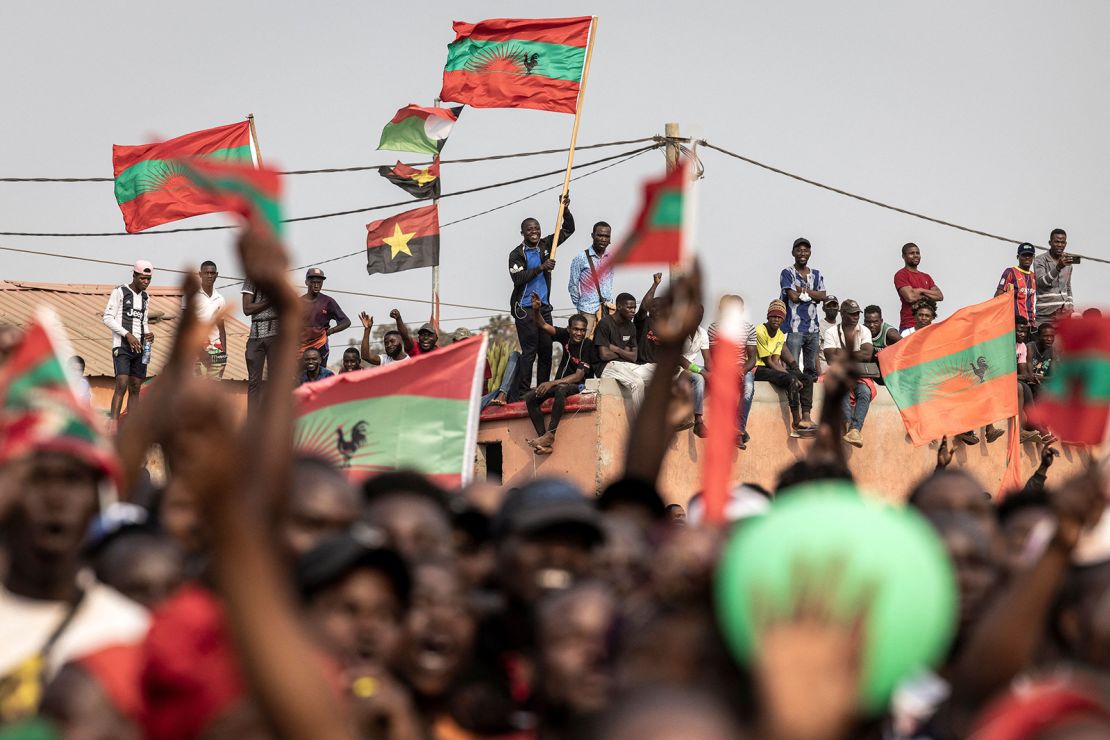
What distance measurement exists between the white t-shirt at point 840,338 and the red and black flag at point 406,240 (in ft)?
17.2

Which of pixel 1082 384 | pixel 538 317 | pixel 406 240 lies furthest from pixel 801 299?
pixel 1082 384

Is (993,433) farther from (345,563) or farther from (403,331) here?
(345,563)

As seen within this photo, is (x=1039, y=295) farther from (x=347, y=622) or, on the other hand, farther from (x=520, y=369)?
(x=347, y=622)

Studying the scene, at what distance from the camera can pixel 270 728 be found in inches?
80.7

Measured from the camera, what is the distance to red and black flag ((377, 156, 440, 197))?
18.5 metres

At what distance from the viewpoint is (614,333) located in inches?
544

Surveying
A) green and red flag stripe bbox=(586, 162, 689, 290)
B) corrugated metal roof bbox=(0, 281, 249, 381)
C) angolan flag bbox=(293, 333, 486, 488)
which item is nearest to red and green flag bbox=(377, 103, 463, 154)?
corrugated metal roof bbox=(0, 281, 249, 381)

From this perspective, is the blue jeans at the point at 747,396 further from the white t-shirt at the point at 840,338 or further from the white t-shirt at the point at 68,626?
the white t-shirt at the point at 68,626

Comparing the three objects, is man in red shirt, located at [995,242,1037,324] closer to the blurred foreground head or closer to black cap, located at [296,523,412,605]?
the blurred foreground head

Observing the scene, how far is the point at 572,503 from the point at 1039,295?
1276 centimetres

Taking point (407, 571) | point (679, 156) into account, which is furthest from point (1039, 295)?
point (407, 571)

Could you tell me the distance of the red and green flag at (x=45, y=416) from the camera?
348cm

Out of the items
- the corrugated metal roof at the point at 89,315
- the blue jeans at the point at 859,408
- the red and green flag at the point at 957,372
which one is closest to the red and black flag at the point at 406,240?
the blue jeans at the point at 859,408

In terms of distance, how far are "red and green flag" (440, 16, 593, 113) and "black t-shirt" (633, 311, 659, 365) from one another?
3440 mm
